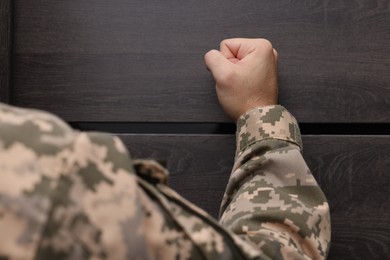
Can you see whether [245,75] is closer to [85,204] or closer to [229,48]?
[229,48]

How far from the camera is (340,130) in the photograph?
651 mm

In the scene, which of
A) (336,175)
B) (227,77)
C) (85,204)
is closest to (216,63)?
(227,77)

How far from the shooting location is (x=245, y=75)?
598 mm

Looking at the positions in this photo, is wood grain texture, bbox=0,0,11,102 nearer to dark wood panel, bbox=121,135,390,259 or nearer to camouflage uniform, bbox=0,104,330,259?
dark wood panel, bbox=121,135,390,259

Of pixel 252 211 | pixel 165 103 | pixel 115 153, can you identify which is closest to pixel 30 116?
pixel 115 153

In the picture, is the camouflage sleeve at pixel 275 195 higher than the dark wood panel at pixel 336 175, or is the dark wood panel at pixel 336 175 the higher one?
the camouflage sleeve at pixel 275 195

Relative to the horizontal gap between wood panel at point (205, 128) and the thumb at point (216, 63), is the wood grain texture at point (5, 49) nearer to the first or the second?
the horizontal gap between wood panel at point (205, 128)

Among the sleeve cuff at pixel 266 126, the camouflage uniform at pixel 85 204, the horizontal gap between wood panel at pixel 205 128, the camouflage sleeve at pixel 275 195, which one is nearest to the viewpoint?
the camouflage uniform at pixel 85 204

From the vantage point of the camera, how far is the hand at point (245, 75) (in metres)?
0.60

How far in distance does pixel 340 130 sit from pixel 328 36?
11cm

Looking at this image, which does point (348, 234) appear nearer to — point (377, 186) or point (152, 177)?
point (377, 186)

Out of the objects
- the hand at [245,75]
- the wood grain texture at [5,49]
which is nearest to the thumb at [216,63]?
the hand at [245,75]

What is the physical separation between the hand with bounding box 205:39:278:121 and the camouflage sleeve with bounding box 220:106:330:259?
0.02 m

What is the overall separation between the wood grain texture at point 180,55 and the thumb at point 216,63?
30 mm
